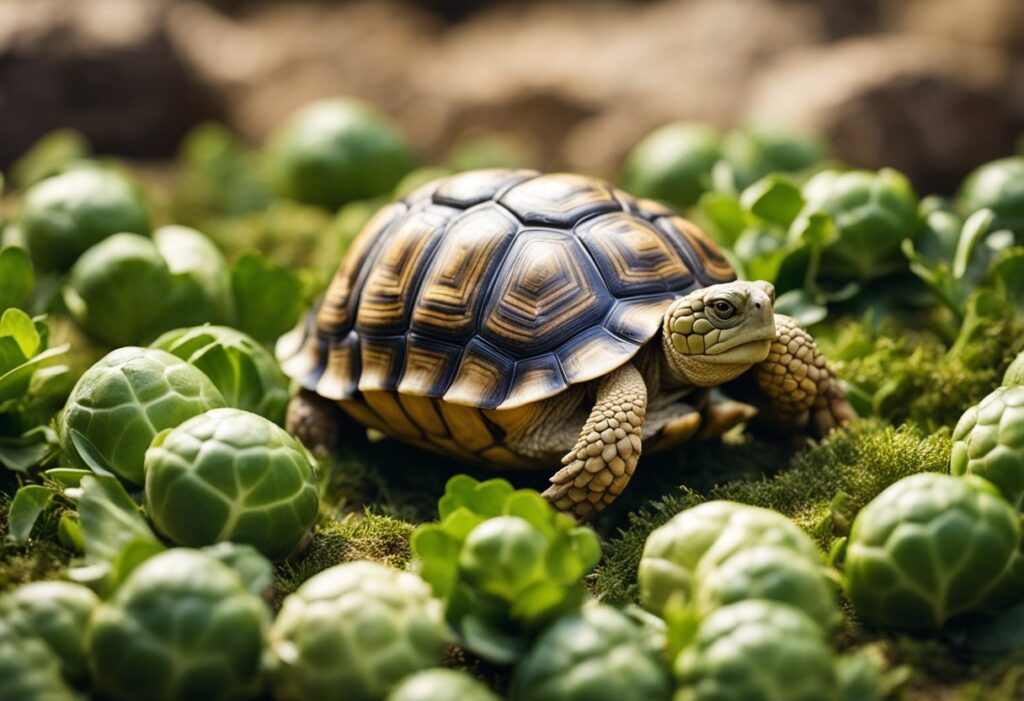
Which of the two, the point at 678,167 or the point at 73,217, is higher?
the point at 678,167

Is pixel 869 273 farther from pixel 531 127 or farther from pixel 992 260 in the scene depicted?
pixel 531 127

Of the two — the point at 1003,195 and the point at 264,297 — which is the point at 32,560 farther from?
the point at 1003,195

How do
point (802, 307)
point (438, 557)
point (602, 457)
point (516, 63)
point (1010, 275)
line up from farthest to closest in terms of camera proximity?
point (516, 63) < point (802, 307) < point (1010, 275) < point (602, 457) < point (438, 557)


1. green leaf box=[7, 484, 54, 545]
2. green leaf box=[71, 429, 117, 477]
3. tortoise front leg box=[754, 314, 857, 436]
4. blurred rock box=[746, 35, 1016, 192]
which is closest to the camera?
green leaf box=[7, 484, 54, 545]

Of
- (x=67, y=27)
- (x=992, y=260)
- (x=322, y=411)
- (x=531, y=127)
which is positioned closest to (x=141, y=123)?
(x=67, y=27)

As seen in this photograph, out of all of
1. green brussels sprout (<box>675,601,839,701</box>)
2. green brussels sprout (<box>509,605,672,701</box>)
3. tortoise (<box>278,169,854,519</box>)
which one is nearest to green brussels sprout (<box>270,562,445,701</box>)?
green brussels sprout (<box>509,605,672,701</box>)

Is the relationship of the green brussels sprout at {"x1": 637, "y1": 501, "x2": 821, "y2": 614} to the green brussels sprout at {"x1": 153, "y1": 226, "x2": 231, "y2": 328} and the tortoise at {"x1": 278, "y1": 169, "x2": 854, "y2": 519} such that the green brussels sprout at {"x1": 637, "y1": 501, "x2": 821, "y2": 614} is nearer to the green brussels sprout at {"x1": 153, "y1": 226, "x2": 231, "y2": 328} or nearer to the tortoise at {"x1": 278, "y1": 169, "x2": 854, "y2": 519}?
the tortoise at {"x1": 278, "y1": 169, "x2": 854, "y2": 519}

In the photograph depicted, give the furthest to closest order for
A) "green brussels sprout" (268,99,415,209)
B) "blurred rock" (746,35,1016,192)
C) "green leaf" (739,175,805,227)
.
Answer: "blurred rock" (746,35,1016,192), "green brussels sprout" (268,99,415,209), "green leaf" (739,175,805,227)

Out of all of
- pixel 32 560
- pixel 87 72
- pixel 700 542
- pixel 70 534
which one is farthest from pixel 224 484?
pixel 87 72
